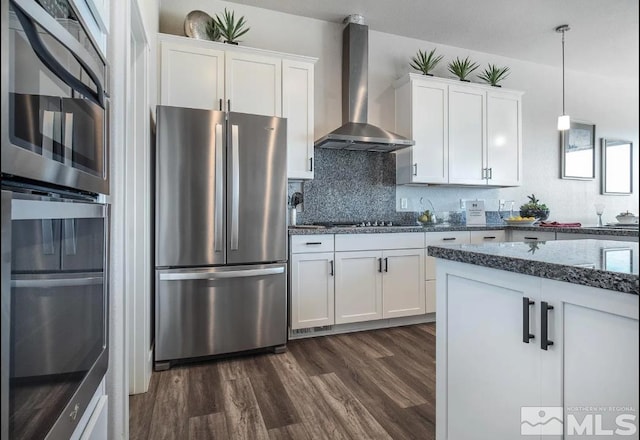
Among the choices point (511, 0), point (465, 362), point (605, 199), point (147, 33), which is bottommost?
point (465, 362)

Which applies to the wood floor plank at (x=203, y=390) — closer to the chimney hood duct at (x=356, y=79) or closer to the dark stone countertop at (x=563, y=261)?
the dark stone countertop at (x=563, y=261)

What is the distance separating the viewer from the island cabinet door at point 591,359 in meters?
0.72

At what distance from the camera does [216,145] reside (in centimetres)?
240

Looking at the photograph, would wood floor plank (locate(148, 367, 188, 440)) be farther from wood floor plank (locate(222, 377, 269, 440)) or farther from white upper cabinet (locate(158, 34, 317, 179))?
white upper cabinet (locate(158, 34, 317, 179))

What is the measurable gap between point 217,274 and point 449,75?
3289mm

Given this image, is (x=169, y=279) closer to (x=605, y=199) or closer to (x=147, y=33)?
(x=147, y=33)

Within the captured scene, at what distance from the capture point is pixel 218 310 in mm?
2414

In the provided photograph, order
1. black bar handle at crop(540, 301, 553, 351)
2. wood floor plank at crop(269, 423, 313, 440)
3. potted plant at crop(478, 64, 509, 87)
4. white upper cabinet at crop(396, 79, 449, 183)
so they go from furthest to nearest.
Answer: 1. potted plant at crop(478, 64, 509, 87)
2. white upper cabinet at crop(396, 79, 449, 183)
3. wood floor plank at crop(269, 423, 313, 440)
4. black bar handle at crop(540, 301, 553, 351)

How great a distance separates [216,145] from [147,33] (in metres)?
0.75

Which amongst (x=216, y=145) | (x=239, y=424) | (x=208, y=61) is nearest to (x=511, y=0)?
(x=208, y=61)

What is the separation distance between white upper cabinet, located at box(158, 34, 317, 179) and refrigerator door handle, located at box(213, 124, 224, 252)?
1.51ft

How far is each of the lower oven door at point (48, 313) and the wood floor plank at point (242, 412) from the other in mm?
884

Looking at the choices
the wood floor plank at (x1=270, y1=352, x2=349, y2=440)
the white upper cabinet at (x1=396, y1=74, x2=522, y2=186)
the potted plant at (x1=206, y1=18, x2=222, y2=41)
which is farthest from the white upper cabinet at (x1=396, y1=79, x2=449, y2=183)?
the wood floor plank at (x1=270, y1=352, x2=349, y2=440)

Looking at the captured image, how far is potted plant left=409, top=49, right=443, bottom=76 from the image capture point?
355 centimetres
